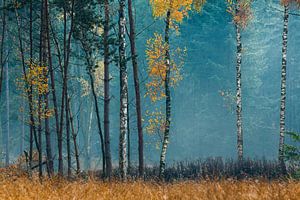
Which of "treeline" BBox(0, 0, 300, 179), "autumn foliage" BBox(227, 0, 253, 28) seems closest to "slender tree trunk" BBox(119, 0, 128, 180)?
"treeline" BBox(0, 0, 300, 179)

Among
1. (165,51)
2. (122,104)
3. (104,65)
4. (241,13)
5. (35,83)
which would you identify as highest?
(241,13)

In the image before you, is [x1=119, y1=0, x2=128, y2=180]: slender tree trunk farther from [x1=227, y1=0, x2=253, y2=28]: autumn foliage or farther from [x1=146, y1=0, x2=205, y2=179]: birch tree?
[x1=227, y1=0, x2=253, y2=28]: autumn foliage

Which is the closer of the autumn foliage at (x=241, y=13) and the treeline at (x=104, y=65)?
the treeline at (x=104, y=65)

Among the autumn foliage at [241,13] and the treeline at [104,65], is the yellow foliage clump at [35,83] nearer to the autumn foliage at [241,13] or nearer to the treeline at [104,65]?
the treeline at [104,65]

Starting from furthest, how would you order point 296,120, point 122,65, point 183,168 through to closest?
point 296,120 < point 183,168 < point 122,65

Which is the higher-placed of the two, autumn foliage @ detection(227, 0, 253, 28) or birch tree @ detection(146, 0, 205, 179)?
autumn foliage @ detection(227, 0, 253, 28)

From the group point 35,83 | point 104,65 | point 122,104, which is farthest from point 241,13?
point 35,83

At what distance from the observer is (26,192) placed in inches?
288

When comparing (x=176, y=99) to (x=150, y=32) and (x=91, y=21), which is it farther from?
(x=91, y=21)

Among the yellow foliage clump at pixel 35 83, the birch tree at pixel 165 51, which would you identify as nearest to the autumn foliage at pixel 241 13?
the birch tree at pixel 165 51

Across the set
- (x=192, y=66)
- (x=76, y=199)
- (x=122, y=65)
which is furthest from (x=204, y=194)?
(x=192, y=66)

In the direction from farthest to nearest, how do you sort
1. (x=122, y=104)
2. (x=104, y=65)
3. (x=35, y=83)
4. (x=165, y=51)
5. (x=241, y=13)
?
(x=241, y=13) → (x=165, y=51) → (x=104, y=65) → (x=122, y=104) → (x=35, y=83)

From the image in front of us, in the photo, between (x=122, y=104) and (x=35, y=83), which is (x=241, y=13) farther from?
(x=35, y=83)

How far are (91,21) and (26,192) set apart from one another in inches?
432
